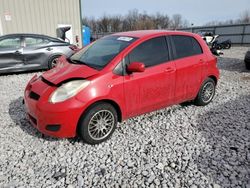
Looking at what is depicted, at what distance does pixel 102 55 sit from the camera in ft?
11.9

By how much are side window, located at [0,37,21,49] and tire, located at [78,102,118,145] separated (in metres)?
5.62

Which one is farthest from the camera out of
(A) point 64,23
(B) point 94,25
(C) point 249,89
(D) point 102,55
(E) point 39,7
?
(B) point 94,25

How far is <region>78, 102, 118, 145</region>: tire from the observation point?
3.08 m

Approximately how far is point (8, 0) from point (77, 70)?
34.3ft

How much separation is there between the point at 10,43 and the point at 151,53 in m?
5.75

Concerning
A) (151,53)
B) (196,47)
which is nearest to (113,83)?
(151,53)

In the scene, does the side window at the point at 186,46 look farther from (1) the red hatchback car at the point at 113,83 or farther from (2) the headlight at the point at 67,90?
(2) the headlight at the point at 67,90

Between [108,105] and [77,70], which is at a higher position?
[77,70]

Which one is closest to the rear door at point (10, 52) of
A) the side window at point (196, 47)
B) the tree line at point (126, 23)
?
the side window at point (196, 47)

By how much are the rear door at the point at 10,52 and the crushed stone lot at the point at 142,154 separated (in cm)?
339

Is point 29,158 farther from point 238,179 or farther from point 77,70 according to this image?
point 238,179

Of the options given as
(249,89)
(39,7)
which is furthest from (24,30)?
(249,89)

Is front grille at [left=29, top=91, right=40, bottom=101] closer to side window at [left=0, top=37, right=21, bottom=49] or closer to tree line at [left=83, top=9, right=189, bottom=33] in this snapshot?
side window at [left=0, top=37, right=21, bottom=49]

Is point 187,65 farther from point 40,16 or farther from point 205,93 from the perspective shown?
point 40,16
